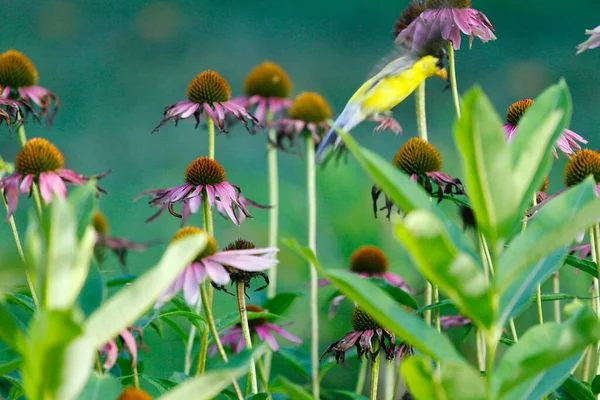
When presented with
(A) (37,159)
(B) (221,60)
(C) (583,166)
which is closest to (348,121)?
(C) (583,166)

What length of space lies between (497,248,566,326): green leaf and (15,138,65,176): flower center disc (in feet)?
2.46

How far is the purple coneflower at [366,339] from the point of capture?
2.97ft

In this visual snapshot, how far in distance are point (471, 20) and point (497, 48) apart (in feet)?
6.89

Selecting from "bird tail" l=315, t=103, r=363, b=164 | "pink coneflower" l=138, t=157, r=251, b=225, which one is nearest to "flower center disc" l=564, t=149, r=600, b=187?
"bird tail" l=315, t=103, r=363, b=164

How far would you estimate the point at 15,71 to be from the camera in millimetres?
1432

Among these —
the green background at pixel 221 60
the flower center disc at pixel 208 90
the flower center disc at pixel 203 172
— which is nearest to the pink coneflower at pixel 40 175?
the flower center disc at pixel 203 172

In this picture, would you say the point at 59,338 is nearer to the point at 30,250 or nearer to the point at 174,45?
the point at 30,250

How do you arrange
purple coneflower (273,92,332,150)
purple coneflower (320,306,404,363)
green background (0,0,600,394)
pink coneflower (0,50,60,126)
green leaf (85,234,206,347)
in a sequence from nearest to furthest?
green leaf (85,234,206,347) < purple coneflower (320,306,404,363) < pink coneflower (0,50,60,126) < purple coneflower (273,92,332,150) < green background (0,0,600,394)

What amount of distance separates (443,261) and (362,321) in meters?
0.52

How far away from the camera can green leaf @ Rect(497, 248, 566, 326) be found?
0.46m

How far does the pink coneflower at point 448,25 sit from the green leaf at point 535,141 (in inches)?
23.7

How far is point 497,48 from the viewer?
312 cm

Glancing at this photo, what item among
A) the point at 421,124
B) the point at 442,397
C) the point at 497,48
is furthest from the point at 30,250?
the point at 497,48

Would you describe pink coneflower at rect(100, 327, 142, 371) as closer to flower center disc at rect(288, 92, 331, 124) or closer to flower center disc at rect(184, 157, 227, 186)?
flower center disc at rect(184, 157, 227, 186)
